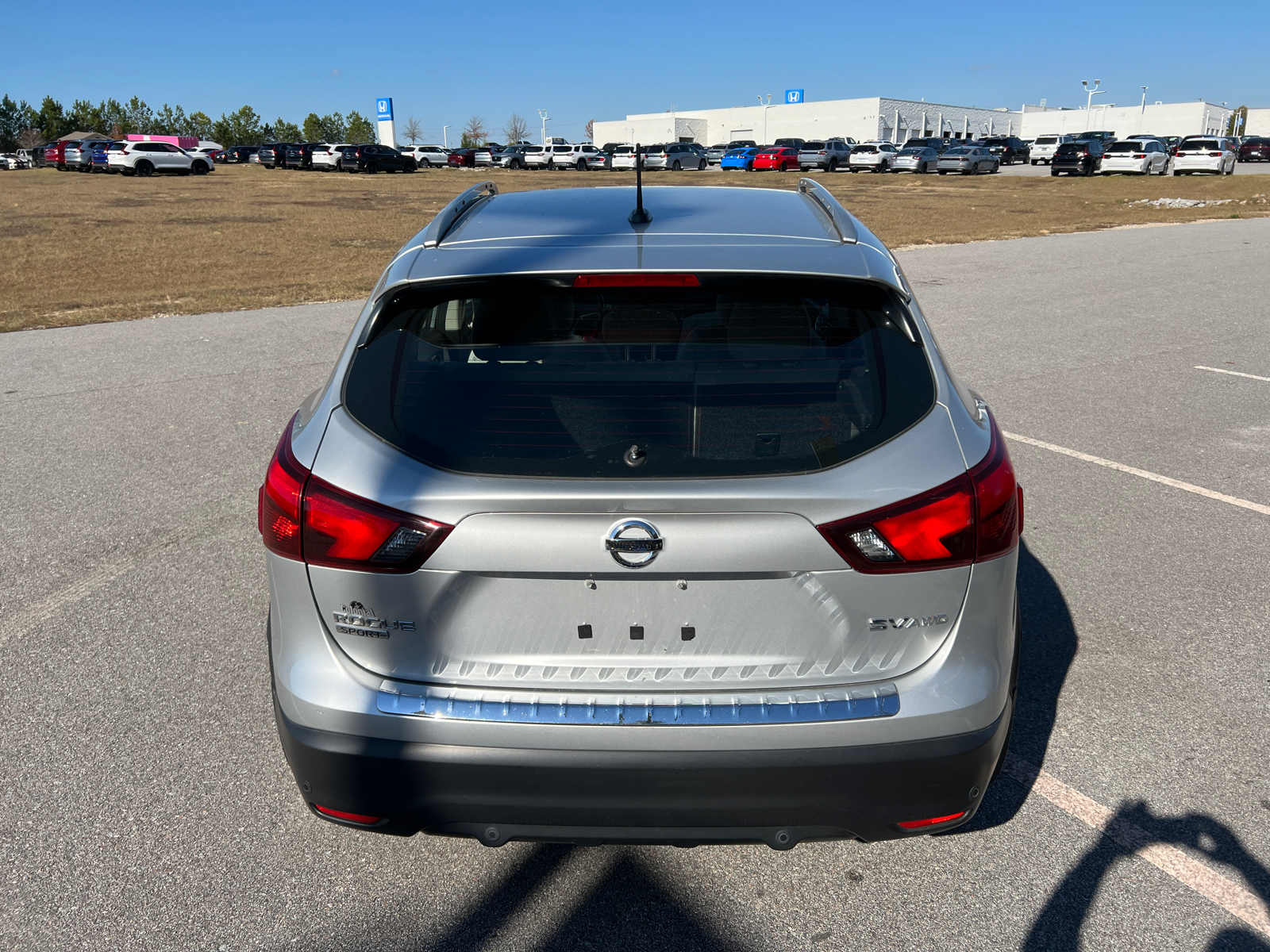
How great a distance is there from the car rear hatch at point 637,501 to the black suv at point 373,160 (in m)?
53.4

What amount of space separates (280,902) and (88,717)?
1290 mm

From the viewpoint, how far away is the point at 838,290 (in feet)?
7.78

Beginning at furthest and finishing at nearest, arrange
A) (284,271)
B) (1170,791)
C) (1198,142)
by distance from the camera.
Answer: (1198,142) → (284,271) → (1170,791)

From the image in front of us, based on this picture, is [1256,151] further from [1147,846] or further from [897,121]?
[1147,846]

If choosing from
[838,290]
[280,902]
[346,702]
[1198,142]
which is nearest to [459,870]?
[280,902]

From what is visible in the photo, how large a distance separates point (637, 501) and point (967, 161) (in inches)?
2149

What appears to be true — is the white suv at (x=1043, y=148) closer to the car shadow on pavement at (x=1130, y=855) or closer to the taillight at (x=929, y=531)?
the car shadow on pavement at (x=1130, y=855)

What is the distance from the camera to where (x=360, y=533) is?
84.0 inches

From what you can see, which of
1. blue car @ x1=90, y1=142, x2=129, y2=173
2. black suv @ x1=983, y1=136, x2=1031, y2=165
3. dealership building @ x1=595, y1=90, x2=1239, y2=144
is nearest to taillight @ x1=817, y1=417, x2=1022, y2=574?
blue car @ x1=90, y1=142, x2=129, y2=173

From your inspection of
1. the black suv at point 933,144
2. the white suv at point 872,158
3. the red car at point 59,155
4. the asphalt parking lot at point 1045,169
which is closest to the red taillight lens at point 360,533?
the asphalt parking lot at point 1045,169

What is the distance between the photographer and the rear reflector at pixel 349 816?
225 centimetres

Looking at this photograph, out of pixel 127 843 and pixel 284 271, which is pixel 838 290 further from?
pixel 284 271

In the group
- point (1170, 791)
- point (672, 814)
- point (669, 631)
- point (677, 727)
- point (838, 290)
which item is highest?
point (838, 290)

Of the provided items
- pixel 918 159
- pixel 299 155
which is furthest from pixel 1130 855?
pixel 299 155
